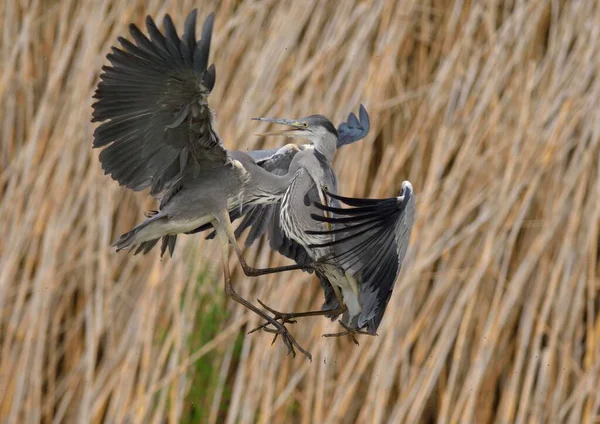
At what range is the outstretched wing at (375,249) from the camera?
96.6 inches

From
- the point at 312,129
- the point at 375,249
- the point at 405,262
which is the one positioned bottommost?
the point at 375,249

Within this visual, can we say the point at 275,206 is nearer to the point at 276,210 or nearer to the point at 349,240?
the point at 276,210

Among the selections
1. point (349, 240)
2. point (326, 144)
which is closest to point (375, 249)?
point (349, 240)

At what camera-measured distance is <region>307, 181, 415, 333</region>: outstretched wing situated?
8.05 ft

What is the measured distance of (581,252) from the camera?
3436mm

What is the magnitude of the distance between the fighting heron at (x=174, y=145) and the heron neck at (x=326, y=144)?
0.05 m

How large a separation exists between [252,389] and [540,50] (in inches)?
56.8

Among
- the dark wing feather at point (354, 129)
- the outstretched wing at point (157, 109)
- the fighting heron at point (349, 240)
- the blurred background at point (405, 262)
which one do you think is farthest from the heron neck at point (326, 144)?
the blurred background at point (405, 262)

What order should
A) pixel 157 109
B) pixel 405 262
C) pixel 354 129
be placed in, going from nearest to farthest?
pixel 157 109 → pixel 354 129 → pixel 405 262

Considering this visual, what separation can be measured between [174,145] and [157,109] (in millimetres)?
98

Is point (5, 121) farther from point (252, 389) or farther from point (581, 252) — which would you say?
point (581, 252)

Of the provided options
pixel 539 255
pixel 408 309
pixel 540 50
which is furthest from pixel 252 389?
pixel 540 50

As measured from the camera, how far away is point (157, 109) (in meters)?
2.31

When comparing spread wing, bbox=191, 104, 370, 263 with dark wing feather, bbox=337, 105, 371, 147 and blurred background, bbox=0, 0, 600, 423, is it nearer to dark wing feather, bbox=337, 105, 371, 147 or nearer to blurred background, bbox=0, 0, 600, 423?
dark wing feather, bbox=337, 105, 371, 147
